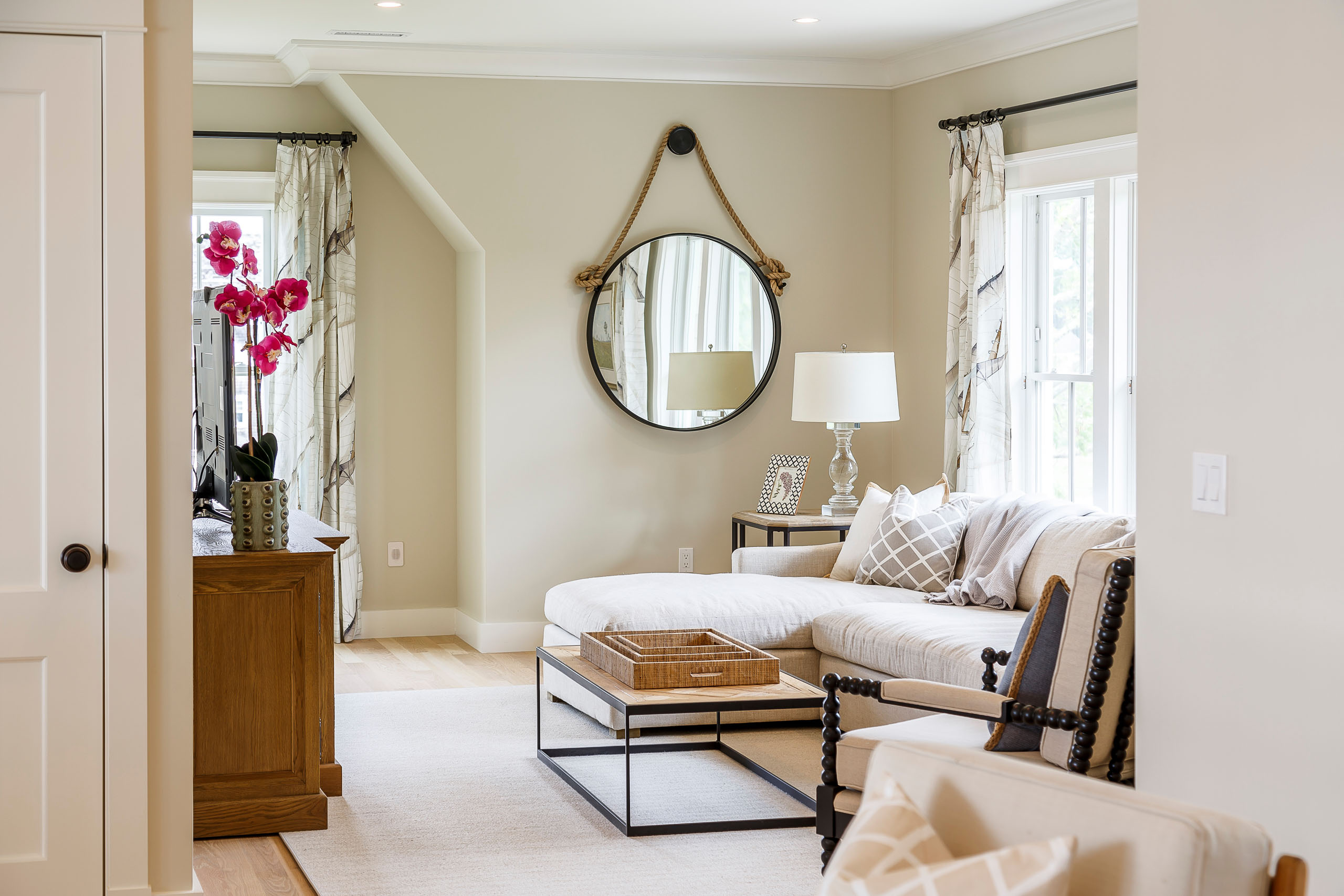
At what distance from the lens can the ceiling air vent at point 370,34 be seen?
18.0 ft

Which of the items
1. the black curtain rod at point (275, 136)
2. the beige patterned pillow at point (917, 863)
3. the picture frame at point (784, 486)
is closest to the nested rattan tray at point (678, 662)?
the picture frame at point (784, 486)

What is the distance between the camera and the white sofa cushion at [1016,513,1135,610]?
14.1 feet

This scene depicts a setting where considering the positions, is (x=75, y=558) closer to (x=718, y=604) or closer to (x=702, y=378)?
(x=718, y=604)

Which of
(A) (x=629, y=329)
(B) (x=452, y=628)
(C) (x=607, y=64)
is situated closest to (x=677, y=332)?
(A) (x=629, y=329)

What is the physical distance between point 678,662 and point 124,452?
160 centimetres

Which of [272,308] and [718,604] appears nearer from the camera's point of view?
[272,308]

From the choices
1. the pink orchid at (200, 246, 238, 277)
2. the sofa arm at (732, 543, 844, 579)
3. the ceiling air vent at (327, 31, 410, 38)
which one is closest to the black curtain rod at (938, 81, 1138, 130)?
the sofa arm at (732, 543, 844, 579)

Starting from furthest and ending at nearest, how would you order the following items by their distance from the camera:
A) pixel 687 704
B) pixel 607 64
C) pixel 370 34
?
pixel 607 64
pixel 370 34
pixel 687 704

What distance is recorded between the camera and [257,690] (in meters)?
3.56

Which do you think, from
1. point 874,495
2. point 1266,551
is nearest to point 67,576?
point 1266,551

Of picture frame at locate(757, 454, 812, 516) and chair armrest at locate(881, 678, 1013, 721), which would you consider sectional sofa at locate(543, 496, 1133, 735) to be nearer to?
picture frame at locate(757, 454, 812, 516)

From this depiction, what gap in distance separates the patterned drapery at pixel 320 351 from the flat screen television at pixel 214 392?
6.32 ft

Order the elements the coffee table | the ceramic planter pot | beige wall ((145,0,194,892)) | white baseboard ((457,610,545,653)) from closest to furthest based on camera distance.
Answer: beige wall ((145,0,194,892)) < the coffee table < the ceramic planter pot < white baseboard ((457,610,545,653))

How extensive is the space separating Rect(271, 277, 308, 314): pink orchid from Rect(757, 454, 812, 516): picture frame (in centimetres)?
279
